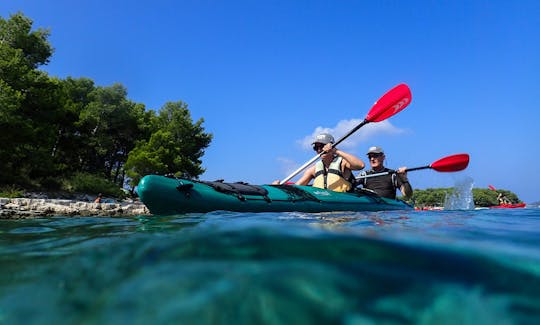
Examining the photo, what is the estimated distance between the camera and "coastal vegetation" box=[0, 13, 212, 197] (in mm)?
16641

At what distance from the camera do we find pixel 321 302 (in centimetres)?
108

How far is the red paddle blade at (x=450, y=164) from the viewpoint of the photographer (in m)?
9.16

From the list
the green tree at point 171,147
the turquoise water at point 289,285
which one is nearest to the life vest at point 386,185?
the turquoise water at point 289,285

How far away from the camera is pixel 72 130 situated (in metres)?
25.0

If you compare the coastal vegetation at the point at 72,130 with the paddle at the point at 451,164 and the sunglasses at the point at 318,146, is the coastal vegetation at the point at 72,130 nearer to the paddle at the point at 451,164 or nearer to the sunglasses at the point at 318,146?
the sunglasses at the point at 318,146

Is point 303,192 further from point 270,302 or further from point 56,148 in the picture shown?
point 56,148

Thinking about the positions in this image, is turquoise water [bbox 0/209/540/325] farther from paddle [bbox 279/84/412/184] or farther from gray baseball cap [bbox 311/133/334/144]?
paddle [bbox 279/84/412/184]

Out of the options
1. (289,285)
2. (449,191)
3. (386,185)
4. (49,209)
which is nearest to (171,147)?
(49,209)

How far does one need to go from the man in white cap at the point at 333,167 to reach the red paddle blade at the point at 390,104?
1.83m

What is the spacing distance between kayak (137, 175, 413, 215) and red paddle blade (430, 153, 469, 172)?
3.41 metres

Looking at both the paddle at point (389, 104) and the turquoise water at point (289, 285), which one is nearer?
the turquoise water at point (289, 285)

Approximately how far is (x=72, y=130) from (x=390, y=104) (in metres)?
23.4

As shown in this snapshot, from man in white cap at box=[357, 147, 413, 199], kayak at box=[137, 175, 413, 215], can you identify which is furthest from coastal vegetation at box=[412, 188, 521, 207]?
kayak at box=[137, 175, 413, 215]

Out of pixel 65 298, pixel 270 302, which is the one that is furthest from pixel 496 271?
pixel 65 298
